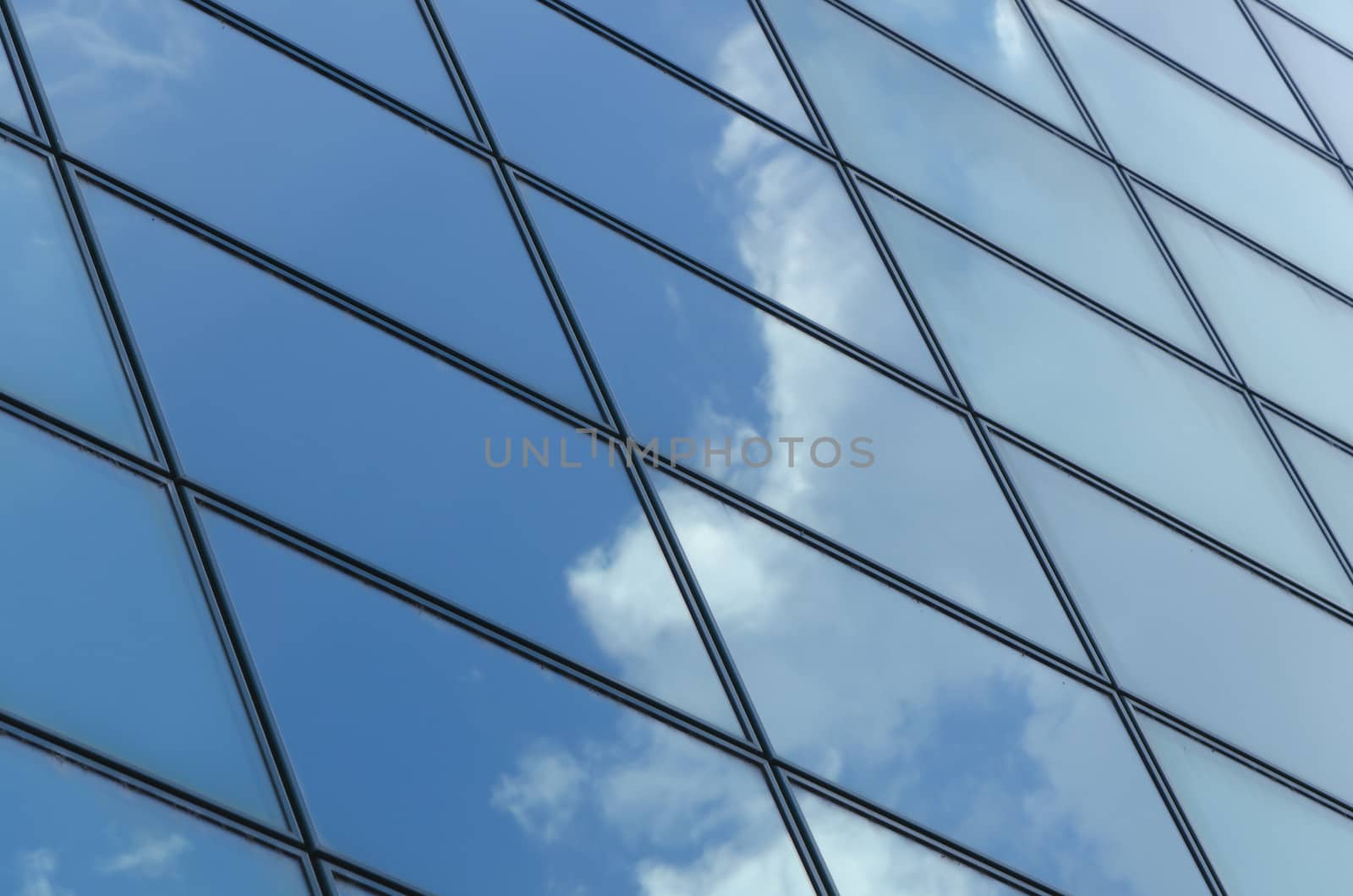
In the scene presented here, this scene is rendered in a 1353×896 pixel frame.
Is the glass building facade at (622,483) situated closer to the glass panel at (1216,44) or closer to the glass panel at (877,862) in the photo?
the glass panel at (877,862)

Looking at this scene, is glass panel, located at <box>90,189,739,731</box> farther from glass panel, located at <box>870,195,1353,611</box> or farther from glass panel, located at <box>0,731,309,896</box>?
glass panel, located at <box>870,195,1353,611</box>

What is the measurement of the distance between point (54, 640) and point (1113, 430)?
7.88 metres

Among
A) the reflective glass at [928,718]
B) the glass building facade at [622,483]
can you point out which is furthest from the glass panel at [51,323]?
the reflective glass at [928,718]

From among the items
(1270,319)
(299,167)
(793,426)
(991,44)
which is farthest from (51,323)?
(1270,319)

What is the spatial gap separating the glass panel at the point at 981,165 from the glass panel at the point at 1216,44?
286 cm

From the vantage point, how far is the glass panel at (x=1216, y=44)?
55.1 feet

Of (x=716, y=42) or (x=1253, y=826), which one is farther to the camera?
(x=716, y=42)

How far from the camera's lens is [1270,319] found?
48.7 feet

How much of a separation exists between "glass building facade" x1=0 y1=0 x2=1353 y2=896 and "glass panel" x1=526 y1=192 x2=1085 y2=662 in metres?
0.03

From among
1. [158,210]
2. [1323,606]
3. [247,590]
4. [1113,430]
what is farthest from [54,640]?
[1323,606]

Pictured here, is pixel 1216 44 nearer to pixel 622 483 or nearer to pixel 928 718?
pixel 928 718

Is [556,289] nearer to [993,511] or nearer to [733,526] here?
[733,526]

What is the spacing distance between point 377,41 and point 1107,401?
5662 millimetres

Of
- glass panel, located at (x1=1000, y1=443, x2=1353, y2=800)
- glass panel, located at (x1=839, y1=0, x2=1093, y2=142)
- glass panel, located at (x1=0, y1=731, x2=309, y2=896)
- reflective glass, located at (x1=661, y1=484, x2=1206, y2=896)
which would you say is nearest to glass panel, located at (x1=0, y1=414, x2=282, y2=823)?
glass panel, located at (x1=0, y1=731, x2=309, y2=896)
